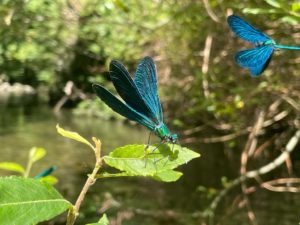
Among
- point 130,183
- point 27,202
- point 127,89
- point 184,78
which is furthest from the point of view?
point 130,183

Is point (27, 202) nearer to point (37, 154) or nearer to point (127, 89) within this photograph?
point (127, 89)

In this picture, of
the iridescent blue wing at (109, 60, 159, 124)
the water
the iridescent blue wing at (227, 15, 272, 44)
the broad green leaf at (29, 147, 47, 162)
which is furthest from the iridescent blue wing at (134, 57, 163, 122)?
the water

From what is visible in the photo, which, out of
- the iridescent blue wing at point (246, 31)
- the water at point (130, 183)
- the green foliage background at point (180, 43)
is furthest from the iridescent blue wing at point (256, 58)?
the water at point (130, 183)

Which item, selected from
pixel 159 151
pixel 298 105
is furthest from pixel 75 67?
pixel 159 151

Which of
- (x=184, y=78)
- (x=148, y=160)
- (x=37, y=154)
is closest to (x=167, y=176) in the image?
(x=148, y=160)

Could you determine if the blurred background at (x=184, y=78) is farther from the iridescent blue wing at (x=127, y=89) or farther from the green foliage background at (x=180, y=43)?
the iridescent blue wing at (x=127, y=89)

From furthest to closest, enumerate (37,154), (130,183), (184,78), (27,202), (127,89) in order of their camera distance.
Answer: (130,183)
(184,78)
(37,154)
(127,89)
(27,202)

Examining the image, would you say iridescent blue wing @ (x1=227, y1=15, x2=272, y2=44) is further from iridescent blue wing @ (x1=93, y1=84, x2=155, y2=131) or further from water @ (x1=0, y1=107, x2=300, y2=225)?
water @ (x1=0, y1=107, x2=300, y2=225)

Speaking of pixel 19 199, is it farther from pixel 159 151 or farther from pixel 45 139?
pixel 45 139
